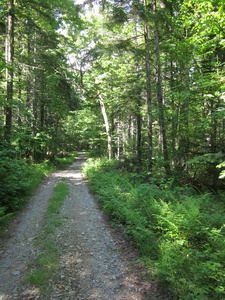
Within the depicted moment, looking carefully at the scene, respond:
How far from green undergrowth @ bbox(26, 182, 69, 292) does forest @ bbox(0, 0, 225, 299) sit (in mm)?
1190

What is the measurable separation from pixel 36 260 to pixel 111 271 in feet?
5.51

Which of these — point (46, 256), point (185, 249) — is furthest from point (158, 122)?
point (46, 256)

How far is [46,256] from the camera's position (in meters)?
4.11

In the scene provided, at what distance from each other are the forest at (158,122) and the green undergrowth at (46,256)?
3.90ft

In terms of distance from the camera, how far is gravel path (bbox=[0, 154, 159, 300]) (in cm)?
309

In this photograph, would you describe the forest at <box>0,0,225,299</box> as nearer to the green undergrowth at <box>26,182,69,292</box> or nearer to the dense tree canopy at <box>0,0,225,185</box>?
the dense tree canopy at <box>0,0,225,185</box>

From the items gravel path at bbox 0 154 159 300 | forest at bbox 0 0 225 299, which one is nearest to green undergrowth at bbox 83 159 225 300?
forest at bbox 0 0 225 299

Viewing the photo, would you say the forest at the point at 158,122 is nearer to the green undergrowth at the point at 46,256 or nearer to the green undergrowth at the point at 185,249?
the green undergrowth at the point at 185,249

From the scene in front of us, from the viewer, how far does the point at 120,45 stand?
11.4 meters

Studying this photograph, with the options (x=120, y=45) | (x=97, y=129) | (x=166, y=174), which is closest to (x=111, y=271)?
(x=166, y=174)

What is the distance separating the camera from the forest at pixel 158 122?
367 centimetres

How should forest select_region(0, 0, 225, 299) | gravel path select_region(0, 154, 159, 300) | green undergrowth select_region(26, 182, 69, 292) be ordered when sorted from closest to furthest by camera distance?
1. gravel path select_region(0, 154, 159, 300)
2. green undergrowth select_region(26, 182, 69, 292)
3. forest select_region(0, 0, 225, 299)

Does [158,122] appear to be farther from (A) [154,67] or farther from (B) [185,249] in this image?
(B) [185,249]

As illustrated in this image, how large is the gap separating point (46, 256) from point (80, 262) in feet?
2.66
